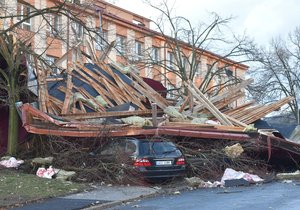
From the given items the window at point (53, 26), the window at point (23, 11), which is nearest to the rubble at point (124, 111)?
the window at point (23, 11)

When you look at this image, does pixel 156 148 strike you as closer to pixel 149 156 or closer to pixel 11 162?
pixel 149 156

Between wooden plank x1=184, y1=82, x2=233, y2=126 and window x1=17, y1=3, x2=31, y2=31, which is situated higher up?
window x1=17, y1=3, x2=31, y2=31

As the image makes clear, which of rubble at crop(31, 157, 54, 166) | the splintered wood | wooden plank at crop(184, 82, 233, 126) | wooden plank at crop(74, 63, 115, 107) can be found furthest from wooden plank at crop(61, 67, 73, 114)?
wooden plank at crop(184, 82, 233, 126)

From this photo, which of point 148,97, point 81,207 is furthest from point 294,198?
point 148,97

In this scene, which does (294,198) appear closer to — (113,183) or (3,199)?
(113,183)

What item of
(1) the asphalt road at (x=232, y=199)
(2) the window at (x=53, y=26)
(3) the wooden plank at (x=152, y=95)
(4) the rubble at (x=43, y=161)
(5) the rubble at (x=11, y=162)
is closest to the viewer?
(1) the asphalt road at (x=232, y=199)

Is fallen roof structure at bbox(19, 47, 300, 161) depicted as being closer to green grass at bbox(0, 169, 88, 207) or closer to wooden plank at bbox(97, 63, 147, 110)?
wooden plank at bbox(97, 63, 147, 110)

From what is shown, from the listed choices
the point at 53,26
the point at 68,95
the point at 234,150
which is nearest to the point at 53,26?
the point at 53,26

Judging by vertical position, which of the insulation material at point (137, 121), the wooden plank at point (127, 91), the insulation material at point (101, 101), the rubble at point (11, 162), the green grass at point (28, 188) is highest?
the wooden plank at point (127, 91)

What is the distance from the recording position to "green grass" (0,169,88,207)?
469 inches

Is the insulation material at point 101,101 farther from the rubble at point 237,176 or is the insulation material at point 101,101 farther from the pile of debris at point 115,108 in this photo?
the rubble at point 237,176

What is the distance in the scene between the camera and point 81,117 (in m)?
19.1

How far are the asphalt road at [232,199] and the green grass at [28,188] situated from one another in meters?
2.20

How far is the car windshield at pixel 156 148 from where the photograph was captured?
1577 centimetres
